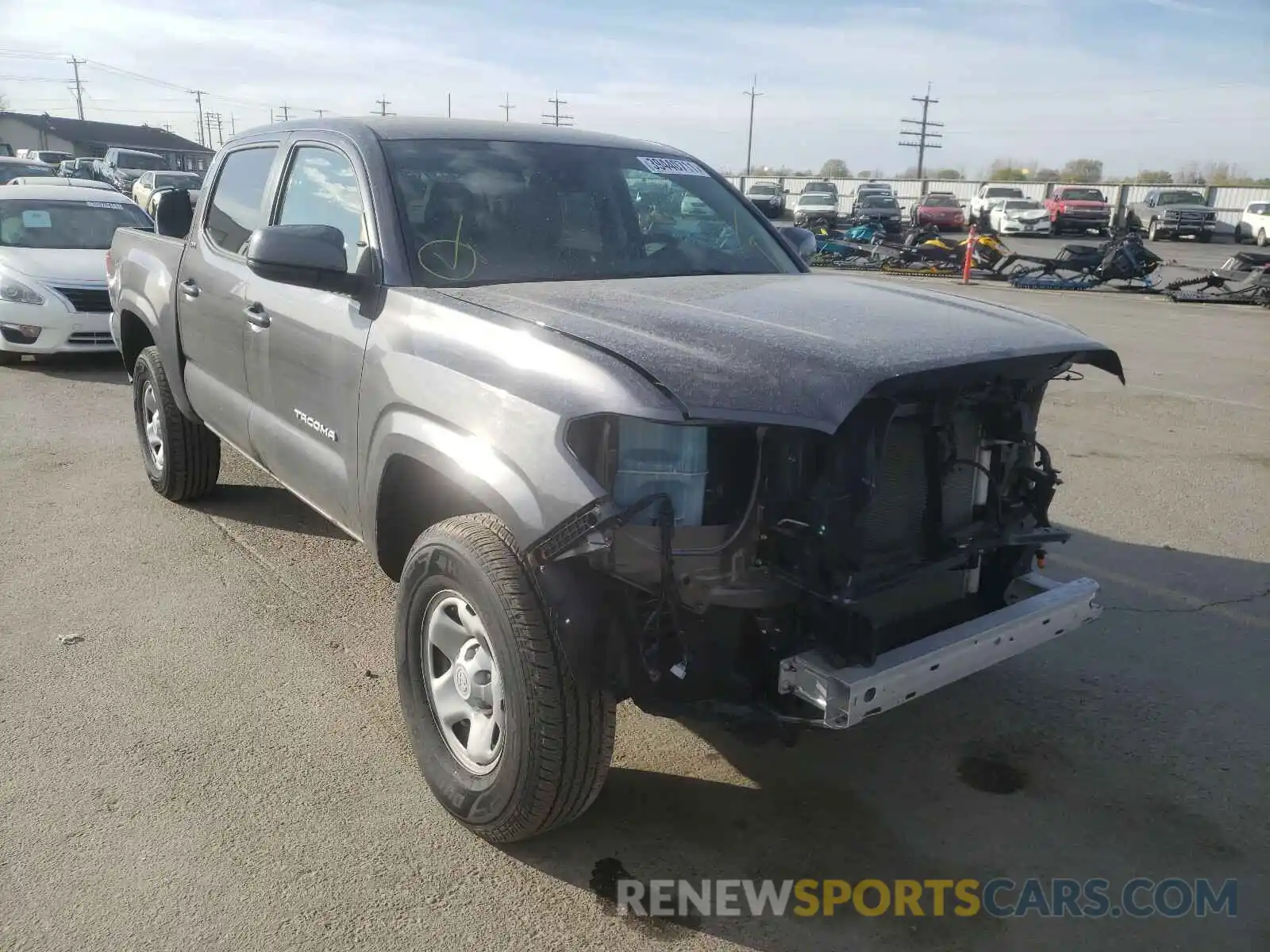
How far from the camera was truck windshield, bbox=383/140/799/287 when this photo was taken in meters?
3.53

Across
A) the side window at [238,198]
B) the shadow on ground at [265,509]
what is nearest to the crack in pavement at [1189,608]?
the shadow on ground at [265,509]

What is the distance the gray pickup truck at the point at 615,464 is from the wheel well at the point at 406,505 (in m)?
0.01

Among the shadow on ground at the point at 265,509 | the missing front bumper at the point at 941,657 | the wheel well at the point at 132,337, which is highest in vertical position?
the wheel well at the point at 132,337

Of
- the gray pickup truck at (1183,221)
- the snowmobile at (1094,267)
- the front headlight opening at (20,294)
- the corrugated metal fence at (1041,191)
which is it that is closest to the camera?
the front headlight opening at (20,294)

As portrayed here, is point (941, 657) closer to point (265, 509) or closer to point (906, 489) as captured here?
point (906, 489)

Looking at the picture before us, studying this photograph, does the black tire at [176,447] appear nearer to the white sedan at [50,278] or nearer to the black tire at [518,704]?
the black tire at [518,704]

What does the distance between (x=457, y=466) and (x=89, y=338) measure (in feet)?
28.1

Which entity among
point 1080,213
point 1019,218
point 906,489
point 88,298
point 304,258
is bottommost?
point 88,298

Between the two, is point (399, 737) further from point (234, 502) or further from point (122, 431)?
point (122, 431)

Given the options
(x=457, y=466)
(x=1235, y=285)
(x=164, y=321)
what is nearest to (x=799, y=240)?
(x=457, y=466)

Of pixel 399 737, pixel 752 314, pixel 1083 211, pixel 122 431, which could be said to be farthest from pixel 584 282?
pixel 1083 211

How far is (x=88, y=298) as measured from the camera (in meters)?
9.83

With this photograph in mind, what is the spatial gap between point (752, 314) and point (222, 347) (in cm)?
274

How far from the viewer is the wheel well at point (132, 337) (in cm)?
598
